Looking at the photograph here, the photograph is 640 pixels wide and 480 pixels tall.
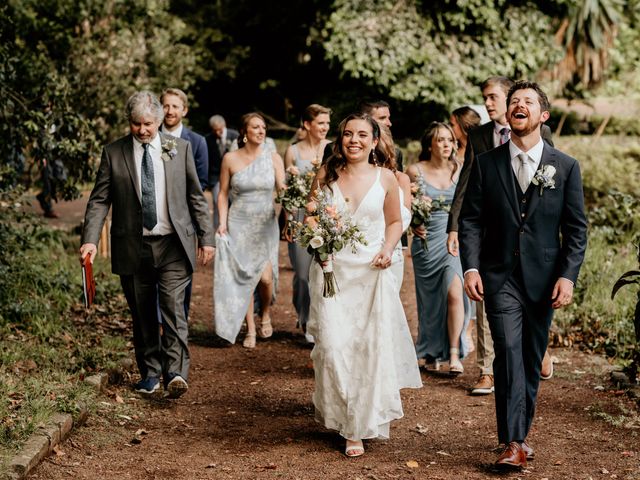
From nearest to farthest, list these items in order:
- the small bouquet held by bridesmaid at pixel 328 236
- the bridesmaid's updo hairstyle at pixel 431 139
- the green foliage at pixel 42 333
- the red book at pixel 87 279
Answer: the small bouquet held by bridesmaid at pixel 328 236
the green foliage at pixel 42 333
the red book at pixel 87 279
the bridesmaid's updo hairstyle at pixel 431 139

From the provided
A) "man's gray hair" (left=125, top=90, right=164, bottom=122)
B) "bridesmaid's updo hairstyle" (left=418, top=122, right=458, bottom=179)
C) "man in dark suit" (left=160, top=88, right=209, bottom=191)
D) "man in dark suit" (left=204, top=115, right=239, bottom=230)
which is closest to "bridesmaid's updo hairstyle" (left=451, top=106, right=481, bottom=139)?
"bridesmaid's updo hairstyle" (left=418, top=122, right=458, bottom=179)

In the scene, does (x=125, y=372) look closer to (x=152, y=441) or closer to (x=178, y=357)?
(x=178, y=357)

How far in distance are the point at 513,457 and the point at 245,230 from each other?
177 inches

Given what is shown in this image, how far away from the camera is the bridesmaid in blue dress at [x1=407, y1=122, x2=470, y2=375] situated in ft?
26.9

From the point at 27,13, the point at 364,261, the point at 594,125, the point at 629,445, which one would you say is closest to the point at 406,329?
the point at 364,261

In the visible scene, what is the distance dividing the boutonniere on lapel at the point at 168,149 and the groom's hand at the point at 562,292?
2.99 meters

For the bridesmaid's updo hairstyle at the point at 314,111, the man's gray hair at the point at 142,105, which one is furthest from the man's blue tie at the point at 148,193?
the bridesmaid's updo hairstyle at the point at 314,111

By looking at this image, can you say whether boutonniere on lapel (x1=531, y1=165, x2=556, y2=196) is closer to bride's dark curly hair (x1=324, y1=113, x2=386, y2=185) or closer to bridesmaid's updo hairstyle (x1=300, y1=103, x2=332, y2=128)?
bride's dark curly hair (x1=324, y1=113, x2=386, y2=185)

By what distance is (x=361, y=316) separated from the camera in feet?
20.2

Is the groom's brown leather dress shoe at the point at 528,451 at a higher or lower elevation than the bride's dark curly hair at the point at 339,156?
lower

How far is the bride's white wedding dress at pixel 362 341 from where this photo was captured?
601cm

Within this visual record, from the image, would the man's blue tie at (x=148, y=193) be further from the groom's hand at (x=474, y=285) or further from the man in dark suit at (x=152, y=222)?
the groom's hand at (x=474, y=285)

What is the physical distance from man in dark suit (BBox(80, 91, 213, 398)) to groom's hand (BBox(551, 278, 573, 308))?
2.71 metres

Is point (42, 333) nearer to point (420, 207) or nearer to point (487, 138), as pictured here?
point (420, 207)
